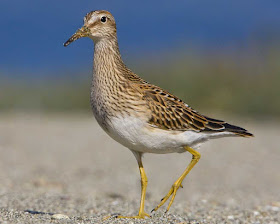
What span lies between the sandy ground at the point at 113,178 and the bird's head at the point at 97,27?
2.21 m

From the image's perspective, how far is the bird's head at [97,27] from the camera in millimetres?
7418

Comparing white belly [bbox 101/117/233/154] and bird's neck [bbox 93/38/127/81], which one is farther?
Result: bird's neck [bbox 93/38/127/81]

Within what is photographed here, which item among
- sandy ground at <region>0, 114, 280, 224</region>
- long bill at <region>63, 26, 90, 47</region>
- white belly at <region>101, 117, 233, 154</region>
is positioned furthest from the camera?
sandy ground at <region>0, 114, 280, 224</region>

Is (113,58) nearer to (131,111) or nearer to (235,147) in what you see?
(131,111)

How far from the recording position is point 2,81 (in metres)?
30.6

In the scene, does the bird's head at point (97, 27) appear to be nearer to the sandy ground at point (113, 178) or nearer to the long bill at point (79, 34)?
the long bill at point (79, 34)

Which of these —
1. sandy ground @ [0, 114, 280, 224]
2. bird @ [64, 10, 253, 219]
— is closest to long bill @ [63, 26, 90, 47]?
bird @ [64, 10, 253, 219]

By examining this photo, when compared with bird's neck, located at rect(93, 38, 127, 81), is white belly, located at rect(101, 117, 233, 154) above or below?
below

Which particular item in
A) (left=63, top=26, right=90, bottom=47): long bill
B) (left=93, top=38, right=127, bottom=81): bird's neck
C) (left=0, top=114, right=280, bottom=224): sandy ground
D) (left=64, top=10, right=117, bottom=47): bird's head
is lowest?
(left=0, top=114, right=280, bottom=224): sandy ground

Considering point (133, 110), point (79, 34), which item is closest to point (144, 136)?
point (133, 110)

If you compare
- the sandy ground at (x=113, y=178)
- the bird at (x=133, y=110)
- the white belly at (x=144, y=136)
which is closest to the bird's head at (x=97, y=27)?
the bird at (x=133, y=110)

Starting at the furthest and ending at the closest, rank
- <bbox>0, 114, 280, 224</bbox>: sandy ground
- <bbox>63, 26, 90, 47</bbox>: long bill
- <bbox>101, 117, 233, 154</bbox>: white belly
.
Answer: <bbox>0, 114, 280, 224</bbox>: sandy ground
<bbox>63, 26, 90, 47</bbox>: long bill
<bbox>101, 117, 233, 154</bbox>: white belly

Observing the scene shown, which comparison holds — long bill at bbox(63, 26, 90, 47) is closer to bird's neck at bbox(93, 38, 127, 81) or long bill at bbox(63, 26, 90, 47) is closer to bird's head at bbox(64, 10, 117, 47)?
bird's head at bbox(64, 10, 117, 47)

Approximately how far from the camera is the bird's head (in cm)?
742
